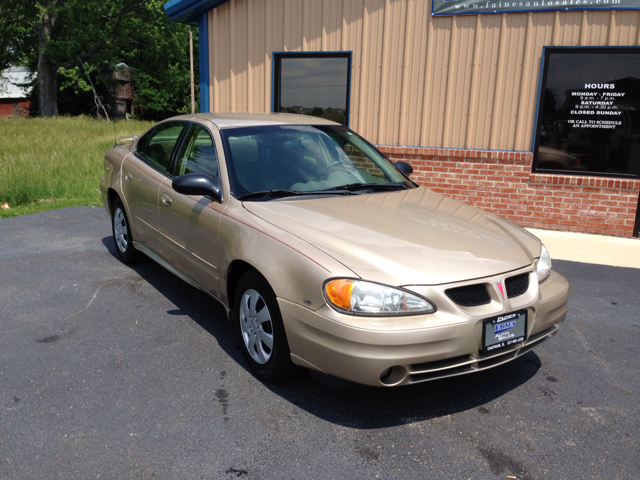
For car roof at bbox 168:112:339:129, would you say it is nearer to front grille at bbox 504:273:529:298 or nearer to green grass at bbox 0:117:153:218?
front grille at bbox 504:273:529:298

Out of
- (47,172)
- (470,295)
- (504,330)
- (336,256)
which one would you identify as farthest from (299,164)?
(47,172)

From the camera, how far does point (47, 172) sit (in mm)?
10766

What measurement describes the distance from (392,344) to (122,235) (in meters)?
4.02

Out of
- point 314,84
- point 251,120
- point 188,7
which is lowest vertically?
point 251,120

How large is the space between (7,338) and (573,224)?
23.7 ft

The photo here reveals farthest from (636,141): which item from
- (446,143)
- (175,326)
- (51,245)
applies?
(51,245)

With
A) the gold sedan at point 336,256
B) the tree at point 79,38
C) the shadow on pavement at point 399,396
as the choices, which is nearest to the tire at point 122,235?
the gold sedan at point 336,256

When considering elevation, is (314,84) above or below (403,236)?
above

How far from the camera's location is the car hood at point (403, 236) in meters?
3.06

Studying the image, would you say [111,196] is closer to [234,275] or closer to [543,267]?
[234,275]

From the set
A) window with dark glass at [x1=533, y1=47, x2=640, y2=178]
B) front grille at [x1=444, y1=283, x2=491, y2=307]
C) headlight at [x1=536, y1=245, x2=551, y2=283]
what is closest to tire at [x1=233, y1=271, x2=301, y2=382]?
front grille at [x1=444, y1=283, x2=491, y2=307]

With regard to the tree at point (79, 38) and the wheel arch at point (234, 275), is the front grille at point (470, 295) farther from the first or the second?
the tree at point (79, 38)

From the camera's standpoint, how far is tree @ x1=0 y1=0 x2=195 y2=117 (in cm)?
3123

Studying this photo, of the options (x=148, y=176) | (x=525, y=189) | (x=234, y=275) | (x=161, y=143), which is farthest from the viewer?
(x=525, y=189)
